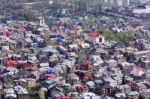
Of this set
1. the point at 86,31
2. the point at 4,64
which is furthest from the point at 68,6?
the point at 4,64

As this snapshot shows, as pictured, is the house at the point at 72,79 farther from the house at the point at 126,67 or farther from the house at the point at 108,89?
the house at the point at 126,67

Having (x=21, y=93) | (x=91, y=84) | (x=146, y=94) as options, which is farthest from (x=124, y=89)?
(x=21, y=93)

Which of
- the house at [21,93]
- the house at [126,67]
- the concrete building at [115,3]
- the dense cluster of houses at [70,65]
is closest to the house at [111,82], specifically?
the dense cluster of houses at [70,65]

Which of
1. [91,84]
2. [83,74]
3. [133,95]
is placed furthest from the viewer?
[83,74]

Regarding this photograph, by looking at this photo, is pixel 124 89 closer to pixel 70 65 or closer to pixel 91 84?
pixel 91 84

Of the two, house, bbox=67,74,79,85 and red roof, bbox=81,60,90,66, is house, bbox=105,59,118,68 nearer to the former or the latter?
red roof, bbox=81,60,90,66

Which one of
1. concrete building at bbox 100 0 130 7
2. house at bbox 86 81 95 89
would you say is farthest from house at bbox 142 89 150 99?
concrete building at bbox 100 0 130 7
